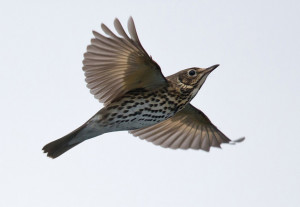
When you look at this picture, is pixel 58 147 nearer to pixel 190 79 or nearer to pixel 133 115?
pixel 133 115

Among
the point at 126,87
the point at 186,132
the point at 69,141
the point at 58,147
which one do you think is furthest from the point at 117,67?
the point at 186,132

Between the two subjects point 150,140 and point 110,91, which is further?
point 150,140

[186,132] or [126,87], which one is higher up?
[126,87]

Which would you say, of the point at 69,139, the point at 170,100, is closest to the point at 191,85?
the point at 170,100

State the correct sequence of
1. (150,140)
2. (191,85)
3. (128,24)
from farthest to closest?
(150,140) < (191,85) < (128,24)

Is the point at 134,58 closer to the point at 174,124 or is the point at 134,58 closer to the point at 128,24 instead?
the point at 128,24

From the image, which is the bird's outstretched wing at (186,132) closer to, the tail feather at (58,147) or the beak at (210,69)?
the beak at (210,69)

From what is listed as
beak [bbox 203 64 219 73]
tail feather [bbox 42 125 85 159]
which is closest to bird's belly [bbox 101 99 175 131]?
tail feather [bbox 42 125 85 159]

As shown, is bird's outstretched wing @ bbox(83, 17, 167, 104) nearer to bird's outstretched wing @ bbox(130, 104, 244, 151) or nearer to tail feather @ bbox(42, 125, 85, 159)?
tail feather @ bbox(42, 125, 85, 159)
